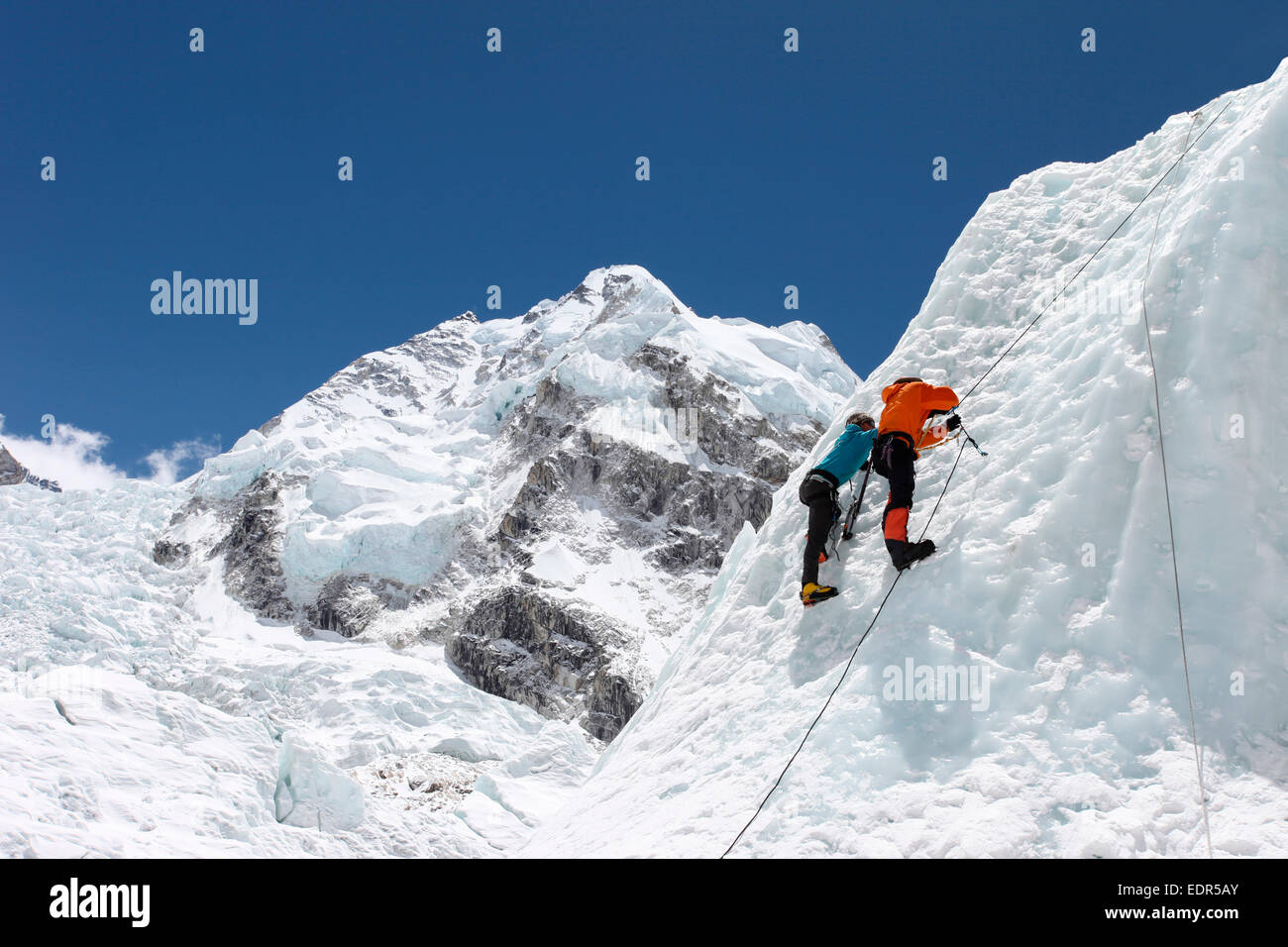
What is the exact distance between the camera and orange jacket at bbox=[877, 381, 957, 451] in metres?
6.00

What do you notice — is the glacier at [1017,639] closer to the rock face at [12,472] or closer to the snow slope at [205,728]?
the snow slope at [205,728]

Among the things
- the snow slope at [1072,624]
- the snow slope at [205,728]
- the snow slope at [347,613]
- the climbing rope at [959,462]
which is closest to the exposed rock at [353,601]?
the snow slope at [347,613]

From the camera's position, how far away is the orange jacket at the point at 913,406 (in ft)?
19.7

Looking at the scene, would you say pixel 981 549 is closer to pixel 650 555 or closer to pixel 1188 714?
pixel 1188 714

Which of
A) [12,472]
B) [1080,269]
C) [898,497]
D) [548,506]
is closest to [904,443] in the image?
[898,497]

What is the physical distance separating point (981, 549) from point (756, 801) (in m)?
2.07

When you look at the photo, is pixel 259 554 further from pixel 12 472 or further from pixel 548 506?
pixel 12 472

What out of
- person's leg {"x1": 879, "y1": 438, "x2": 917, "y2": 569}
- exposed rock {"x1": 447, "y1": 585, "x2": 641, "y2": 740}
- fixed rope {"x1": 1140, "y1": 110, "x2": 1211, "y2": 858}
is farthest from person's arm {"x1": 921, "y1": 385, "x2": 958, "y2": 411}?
exposed rock {"x1": 447, "y1": 585, "x2": 641, "y2": 740}

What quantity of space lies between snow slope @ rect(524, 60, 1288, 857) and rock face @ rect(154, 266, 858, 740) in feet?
238

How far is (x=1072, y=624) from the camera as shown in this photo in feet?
15.4

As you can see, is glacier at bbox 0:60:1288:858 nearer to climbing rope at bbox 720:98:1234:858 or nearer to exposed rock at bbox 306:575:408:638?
climbing rope at bbox 720:98:1234:858

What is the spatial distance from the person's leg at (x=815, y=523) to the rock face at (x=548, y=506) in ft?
Answer: 237

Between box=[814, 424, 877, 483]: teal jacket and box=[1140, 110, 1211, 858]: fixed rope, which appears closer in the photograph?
box=[1140, 110, 1211, 858]: fixed rope
